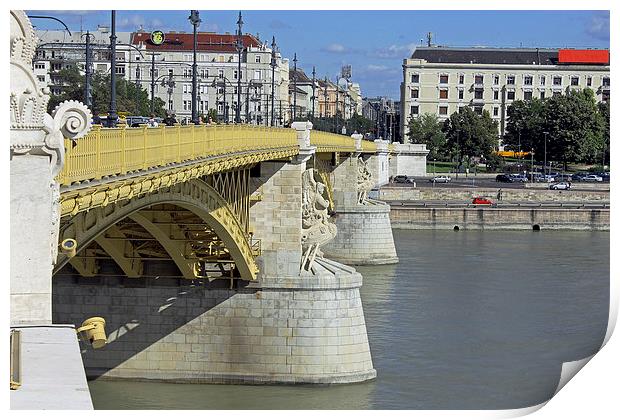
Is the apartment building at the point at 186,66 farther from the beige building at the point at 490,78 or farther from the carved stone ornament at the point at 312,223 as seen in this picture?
the beige building at the point at 490,78

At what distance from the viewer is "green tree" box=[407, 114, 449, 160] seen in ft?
398

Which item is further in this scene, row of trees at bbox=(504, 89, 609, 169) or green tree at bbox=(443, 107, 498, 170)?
green tree at bbox=(443, 107, 498, 170)

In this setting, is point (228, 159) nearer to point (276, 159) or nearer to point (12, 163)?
point (276, 159)

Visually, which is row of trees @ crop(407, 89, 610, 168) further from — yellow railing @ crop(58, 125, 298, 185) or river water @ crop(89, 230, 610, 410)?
yellow railing @ crop(58, 125, 298, 185)

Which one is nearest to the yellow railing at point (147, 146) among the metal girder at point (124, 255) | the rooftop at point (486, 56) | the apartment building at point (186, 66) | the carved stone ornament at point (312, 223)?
the carved stone ornament at point (312, 223)

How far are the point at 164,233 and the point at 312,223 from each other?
5313 millimetres

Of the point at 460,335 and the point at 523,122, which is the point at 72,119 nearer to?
the point at 460,335

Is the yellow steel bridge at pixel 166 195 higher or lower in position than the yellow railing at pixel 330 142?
lower

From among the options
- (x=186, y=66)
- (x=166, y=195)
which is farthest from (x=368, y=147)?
(x=166, y=195)

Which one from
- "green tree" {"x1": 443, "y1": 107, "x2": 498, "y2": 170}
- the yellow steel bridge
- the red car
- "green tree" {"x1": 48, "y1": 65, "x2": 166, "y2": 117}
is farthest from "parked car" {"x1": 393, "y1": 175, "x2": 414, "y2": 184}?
the yellow steel bridge

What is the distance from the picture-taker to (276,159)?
33312 mm

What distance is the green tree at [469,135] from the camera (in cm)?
11594

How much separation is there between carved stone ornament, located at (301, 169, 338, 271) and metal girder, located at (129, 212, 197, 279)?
2621 mm

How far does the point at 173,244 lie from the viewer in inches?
1165
